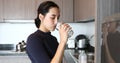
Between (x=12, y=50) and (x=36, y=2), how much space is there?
0.92 m

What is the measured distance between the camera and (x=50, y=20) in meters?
1.17

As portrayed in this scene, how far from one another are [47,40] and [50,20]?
11 cm

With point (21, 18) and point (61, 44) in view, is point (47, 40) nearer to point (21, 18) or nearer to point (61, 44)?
point (61, 44)

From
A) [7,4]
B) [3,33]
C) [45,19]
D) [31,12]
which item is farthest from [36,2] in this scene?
[45,19]

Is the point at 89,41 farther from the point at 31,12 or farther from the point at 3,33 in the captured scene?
the point at 3,33

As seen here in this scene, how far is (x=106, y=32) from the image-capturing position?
71 cm

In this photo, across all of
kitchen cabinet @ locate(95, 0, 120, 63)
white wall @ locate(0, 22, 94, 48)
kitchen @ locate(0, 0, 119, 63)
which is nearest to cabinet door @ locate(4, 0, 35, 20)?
kitchen @ locate(0, 0, 119, 63)

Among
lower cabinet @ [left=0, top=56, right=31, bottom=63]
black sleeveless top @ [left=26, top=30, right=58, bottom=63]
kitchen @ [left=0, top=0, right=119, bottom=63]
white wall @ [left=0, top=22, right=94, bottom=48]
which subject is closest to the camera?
black sleeveless top @ [left=26, top=30, right=58, bottom=63]

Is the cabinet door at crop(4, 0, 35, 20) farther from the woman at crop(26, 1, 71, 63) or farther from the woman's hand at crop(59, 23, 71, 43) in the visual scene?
the woman's hand at crop(59, 23, 71, 43)

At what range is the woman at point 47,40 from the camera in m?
1.09

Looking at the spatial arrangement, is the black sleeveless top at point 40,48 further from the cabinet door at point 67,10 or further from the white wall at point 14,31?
the white wall at point 14,31

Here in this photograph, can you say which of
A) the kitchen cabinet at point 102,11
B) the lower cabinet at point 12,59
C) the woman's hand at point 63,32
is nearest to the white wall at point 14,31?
the lower cabinet at point 12,59

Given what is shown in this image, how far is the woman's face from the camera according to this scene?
117 cm

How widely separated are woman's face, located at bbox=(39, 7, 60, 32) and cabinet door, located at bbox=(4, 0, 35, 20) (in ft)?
8.36
